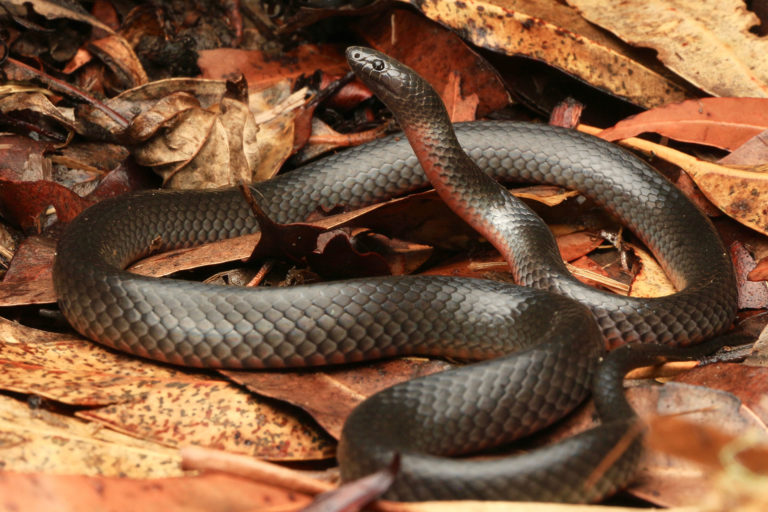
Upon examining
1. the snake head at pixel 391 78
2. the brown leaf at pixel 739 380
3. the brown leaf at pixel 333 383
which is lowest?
the brown leaf at pixel 739 380

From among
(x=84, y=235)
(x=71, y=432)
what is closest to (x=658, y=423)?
(x=71, y=432)

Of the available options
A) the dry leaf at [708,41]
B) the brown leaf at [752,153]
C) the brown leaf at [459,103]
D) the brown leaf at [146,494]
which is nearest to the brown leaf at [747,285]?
the brown leaf at [752,153]

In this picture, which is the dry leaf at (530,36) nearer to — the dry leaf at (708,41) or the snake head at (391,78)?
the dry leaf at (708,41)

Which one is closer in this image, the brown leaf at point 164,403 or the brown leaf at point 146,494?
the brown leaf at point 146,494

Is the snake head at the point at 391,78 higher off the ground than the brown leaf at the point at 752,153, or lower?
higher

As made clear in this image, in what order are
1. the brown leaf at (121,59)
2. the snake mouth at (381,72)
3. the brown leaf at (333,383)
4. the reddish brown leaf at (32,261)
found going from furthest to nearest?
the brown leaf at (121,59) → the snake mouth at (381,72) → the reddish brown leaf at (32,261) → the brown leaf at (333,383)

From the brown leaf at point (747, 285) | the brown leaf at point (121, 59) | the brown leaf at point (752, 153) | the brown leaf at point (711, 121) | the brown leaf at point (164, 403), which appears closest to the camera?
the brown leaf at point (164, 403)

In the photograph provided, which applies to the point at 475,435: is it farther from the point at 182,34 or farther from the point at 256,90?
the point at 182,34

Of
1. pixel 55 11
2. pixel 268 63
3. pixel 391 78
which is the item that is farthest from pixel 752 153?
pixel 55 11
